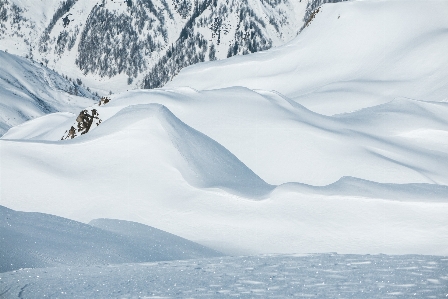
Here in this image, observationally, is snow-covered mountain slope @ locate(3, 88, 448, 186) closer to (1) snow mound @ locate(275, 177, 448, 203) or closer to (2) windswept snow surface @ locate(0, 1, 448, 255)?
(2) windswept snow surface @ locate(0, 1, 448, 255)

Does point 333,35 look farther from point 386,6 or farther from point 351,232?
point 351,232

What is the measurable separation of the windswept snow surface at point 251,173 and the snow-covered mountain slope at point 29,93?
85.1 m

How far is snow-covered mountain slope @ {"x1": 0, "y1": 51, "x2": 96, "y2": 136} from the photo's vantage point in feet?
348

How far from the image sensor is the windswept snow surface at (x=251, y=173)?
353 inches

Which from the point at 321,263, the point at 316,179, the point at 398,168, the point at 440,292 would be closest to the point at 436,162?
the point at 398,168

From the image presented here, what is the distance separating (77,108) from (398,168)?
129 m

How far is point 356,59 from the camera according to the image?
30.4m

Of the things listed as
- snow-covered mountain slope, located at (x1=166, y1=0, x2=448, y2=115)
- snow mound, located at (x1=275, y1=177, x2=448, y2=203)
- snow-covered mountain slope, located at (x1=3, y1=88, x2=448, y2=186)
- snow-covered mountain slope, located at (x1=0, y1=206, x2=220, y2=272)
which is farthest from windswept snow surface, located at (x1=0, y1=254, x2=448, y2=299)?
snow-covered mountain slope, located at (x1=166, y1=0, x2=448, y2=115)

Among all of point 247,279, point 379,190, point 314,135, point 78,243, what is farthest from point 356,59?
point 247,279

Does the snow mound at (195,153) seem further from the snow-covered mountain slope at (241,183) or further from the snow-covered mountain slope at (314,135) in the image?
the snow-covered mountain slope at (314,135)

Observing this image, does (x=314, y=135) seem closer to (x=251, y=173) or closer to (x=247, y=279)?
(x=251, y=173)

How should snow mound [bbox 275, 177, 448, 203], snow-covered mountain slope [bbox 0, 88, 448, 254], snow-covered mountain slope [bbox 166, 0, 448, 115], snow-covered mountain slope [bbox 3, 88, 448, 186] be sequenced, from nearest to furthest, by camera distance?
snow-covered mountain slope [bbox 0, 88, 448, 254] < snow mound [bbox 275, 177, 448, 203] < snow-covered mountain slope [bbox 3, 88, 448, 186] < snow-covered mountain slope [bbox 166, 0, 448, 115]

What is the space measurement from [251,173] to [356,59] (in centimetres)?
2008

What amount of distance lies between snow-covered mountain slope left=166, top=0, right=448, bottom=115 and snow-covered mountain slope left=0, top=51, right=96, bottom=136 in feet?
229
